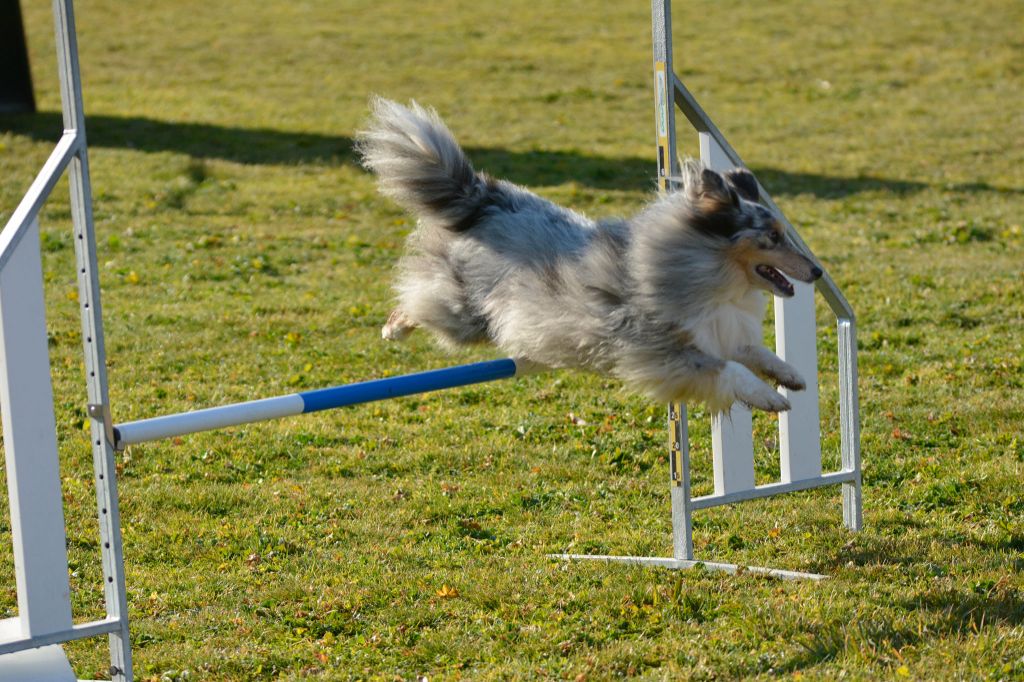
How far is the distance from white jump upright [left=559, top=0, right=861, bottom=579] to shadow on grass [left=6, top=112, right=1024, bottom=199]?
715cm

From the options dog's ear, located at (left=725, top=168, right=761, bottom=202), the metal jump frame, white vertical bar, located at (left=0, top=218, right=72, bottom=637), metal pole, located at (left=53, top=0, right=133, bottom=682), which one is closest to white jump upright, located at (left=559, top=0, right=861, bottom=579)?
dog's ear, located at (left=725, top=168, right=761, bottom=202)

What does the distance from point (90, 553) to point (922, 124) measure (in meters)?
12.9

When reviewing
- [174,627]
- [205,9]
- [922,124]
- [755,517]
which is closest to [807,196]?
[922,124]

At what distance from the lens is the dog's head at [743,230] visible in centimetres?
468

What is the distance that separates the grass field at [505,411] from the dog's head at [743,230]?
1282 millimetres

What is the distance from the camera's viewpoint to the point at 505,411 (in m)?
7.53

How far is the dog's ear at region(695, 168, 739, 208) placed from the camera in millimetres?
4633

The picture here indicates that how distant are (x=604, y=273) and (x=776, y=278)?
635mm

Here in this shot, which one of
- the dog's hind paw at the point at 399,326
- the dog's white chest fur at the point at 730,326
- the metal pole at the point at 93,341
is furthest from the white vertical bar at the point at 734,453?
the metal pole at the point at 93,341

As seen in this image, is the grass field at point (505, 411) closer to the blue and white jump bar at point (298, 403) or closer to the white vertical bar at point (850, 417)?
the white vertical bar at point (850, 417)

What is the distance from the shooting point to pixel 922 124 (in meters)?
15.9

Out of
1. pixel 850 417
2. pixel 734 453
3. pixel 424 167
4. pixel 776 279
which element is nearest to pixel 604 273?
pixel 776 279

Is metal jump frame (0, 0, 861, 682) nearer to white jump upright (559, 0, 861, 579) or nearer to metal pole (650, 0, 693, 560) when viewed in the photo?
metal pole (650, 0, 693, 560)

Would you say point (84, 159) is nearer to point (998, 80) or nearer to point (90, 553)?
point (90, 553)
